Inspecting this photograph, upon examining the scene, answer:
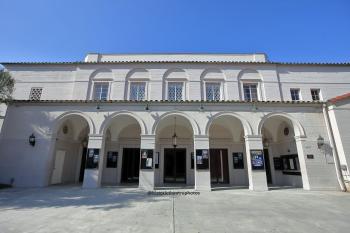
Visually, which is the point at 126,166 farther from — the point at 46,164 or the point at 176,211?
the point at 176,211

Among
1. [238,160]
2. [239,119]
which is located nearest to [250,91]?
[239,119]

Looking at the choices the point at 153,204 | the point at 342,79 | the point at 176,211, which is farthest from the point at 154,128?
the point at 342,79

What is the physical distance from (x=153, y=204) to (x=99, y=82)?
11351mm

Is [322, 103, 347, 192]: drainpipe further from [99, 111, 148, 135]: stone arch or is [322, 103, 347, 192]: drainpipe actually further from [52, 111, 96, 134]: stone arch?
[52, 111, 96, 134]: stone arch

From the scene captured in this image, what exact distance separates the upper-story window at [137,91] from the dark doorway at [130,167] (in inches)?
160

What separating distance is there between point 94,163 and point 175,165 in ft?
19.0

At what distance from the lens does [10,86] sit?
12359mm

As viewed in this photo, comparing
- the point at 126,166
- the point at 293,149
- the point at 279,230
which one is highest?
the point at 293,149

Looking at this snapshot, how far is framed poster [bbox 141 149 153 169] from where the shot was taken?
35.8 feet

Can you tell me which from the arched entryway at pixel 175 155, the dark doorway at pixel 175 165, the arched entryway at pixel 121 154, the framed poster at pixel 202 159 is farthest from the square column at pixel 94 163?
the framed poster at pixel 202 159

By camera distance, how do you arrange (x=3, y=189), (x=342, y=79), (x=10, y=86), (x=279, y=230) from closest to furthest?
1. (x=279, y=230)
2. (x=3, y=189)
3. (x=10, y=86)
4. (x=342, y=79)

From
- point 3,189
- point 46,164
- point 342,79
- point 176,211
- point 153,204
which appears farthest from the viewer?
point 342,79

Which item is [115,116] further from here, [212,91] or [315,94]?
[315,94]

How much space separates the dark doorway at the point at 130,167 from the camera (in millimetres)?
14508
